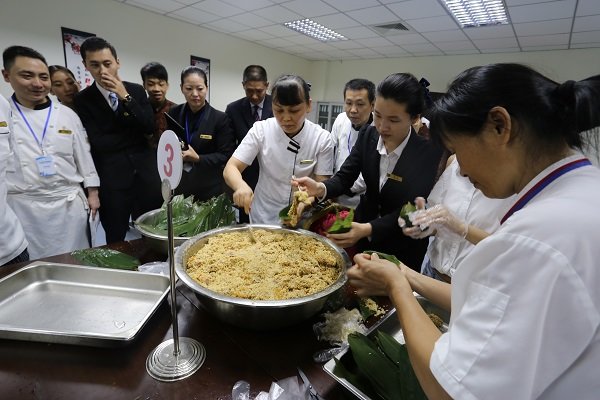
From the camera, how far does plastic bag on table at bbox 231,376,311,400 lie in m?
0.79

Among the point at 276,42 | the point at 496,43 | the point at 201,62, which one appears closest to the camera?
the point at 496,43

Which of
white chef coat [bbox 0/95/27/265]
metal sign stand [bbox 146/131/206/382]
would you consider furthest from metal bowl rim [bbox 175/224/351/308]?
white chef coat [bbox 0/95/27/265]

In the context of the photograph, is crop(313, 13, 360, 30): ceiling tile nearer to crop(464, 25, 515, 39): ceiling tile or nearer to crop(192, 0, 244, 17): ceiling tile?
crop(192, 0, 244, 17): ceiling tile

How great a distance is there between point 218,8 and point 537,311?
6.30m

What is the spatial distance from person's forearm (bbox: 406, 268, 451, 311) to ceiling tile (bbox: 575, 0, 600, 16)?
4.95 m

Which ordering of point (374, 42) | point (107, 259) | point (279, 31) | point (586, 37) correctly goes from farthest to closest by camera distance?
point (374, 42) < point (279, 31) < point (586, 37) < point (107, 259)

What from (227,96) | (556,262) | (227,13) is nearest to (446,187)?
(556,262)

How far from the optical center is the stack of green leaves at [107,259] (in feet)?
4.51

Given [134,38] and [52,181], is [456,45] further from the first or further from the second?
[52,181]

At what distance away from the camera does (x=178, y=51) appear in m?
6.40

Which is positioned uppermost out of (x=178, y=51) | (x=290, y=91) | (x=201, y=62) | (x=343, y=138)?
(x=178, y=51)

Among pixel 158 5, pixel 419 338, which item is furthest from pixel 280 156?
pixel 158 5

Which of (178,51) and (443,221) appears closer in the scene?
(443,221)

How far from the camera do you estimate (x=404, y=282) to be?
852mm
